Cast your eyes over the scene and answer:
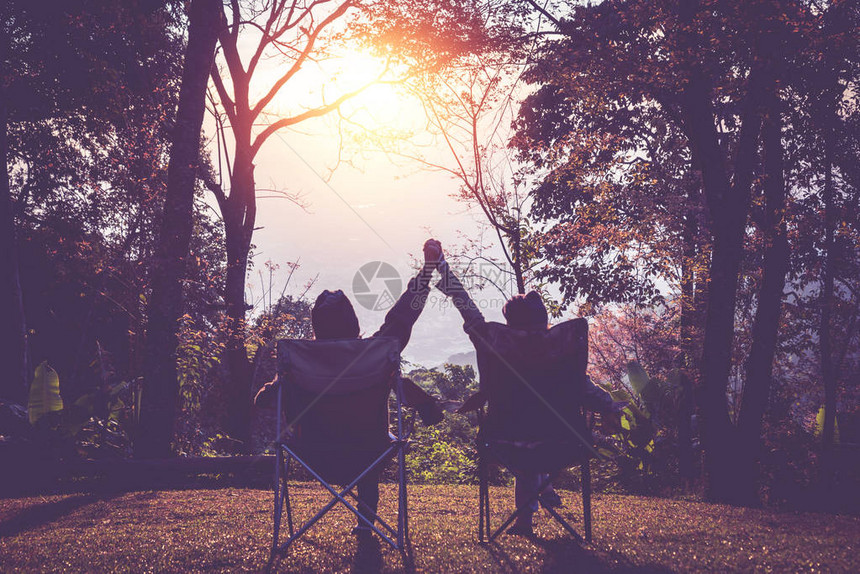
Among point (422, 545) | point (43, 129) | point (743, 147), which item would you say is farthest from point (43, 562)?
point (43, 129)

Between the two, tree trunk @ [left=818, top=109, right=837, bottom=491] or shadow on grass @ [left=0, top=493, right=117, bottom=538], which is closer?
shadow on grass @ [left=0, top=493, right=117, bottom=538]

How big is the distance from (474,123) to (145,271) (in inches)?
285

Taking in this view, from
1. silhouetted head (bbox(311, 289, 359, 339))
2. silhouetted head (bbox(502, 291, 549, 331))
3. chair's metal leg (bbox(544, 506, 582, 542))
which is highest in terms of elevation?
silhouetted head (bbox(502, 291, 549, 331))

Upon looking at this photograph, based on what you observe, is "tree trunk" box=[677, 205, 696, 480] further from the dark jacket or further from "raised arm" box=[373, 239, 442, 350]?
"raised arm" box=[373, 239, 442, 350]

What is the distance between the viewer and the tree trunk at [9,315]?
834 cm

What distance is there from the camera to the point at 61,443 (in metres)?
6.92

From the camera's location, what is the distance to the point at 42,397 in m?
6.88

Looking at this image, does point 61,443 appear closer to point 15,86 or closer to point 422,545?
point 422,545

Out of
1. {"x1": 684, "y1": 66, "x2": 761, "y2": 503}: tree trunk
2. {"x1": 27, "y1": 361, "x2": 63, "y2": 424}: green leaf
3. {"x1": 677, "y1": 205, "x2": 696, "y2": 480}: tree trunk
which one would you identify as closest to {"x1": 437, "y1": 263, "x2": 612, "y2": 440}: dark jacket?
{"x1": 684, "y1": 66, "x2": 761, "y2": 503}: tree trunk

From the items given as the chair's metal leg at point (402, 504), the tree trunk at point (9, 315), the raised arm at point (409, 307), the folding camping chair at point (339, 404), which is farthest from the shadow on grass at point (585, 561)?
the tree trunk at point (9, 315)

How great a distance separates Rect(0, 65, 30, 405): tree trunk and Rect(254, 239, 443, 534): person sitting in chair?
6.64 m

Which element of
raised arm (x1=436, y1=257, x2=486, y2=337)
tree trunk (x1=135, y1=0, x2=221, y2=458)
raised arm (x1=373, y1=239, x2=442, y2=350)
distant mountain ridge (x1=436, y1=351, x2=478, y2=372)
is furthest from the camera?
distant mountain ridge (x1=436, y1=351, x2=478, y2=372)

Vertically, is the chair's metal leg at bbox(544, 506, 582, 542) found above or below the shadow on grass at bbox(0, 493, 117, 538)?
above

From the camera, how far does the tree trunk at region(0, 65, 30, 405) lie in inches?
328
